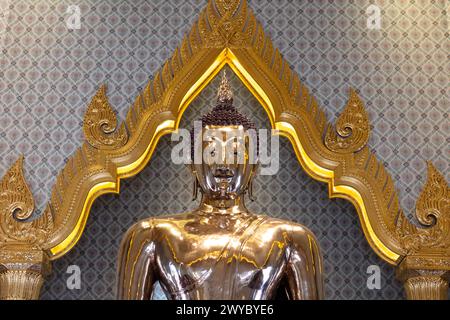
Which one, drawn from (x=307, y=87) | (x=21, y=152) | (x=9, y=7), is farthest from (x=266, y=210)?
(x=9, y=7)

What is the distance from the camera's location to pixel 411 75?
4703mm

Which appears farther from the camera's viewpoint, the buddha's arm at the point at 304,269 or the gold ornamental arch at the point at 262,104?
the gold ornamental arch at the point at 262,104

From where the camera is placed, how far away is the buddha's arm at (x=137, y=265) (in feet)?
11.5

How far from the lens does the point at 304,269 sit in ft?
11.6

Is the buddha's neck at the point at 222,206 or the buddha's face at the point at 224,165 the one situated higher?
the buddha's face at the point at 224,165

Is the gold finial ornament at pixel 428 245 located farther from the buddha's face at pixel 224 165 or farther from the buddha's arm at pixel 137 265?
the buddha's arm at pixel 137 265

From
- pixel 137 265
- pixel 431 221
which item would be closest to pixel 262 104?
pixel 431 221

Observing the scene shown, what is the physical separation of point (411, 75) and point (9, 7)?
8.53 ft

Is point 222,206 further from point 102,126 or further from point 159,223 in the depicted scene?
point 102,126

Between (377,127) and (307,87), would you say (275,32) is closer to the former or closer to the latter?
(307,87)

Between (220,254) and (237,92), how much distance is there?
5.14 feet

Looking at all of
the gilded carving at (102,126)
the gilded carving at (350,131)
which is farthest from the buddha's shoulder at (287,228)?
the gilded carving at (102,126)

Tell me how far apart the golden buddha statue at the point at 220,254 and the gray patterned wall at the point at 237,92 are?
33.1 inches

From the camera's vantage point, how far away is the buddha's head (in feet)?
12.3
